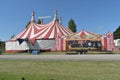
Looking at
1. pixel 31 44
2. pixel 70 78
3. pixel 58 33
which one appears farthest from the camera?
pixel 31 44

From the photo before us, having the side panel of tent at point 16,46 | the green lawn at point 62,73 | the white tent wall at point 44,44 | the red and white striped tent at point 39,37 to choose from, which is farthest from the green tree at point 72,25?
the green lawn at point 62,73

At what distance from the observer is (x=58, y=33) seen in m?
44.0

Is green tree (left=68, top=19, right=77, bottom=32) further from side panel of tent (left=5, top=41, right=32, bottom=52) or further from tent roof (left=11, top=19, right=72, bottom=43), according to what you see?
side panel of tent (left=5, top=41, right=32, bottom=52)

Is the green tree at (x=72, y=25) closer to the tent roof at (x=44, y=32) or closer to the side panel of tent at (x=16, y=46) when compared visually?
the tent roof at (x=44, y=32)

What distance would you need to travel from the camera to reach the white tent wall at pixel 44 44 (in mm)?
45875

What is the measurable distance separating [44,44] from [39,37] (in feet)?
5.16

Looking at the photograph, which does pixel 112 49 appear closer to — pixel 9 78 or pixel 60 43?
pixel 60 43

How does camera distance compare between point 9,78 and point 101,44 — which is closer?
point 9,78

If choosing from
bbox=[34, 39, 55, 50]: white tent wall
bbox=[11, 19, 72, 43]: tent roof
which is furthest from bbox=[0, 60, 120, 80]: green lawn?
bbox=[34, 39, 55, 50]: white tent wall

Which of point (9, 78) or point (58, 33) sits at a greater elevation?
point (58, 33)

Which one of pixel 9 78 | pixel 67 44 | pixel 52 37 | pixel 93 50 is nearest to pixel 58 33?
pixel 52 37

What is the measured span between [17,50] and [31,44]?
3.33 metres

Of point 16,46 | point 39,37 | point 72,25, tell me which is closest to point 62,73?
point 39,37

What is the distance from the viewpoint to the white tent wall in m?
45.9
